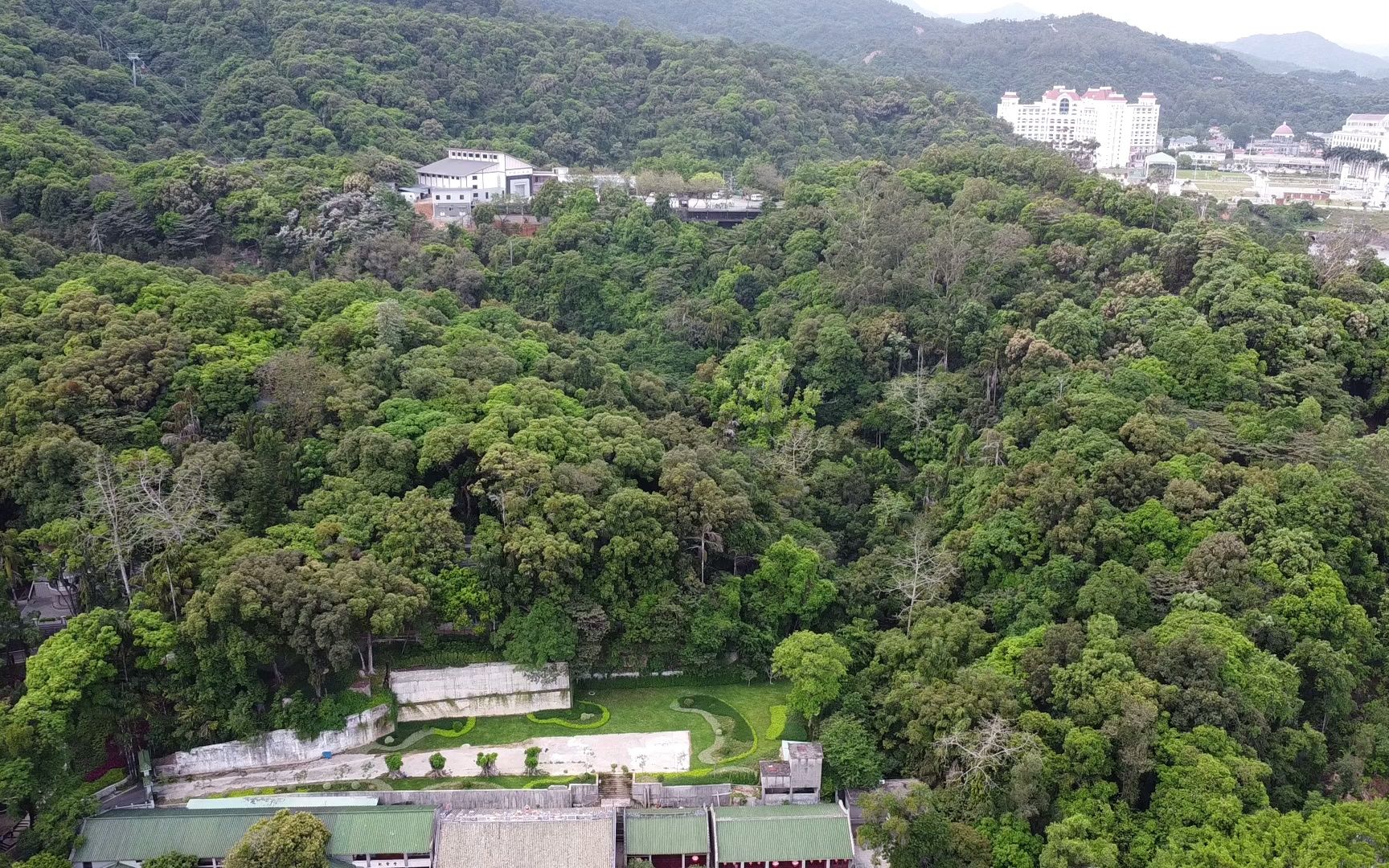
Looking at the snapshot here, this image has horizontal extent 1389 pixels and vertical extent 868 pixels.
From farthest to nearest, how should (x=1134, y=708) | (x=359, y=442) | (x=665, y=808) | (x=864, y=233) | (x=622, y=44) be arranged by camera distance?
(x=622, y=44) → (x=864, y=233) → (x=359, y=442) → (x=665, y=808) → (x=1134, y=708)

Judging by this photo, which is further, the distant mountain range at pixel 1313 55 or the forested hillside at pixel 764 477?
the distant mountain range at pixel 1313 55

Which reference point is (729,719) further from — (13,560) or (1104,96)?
(1104,96)

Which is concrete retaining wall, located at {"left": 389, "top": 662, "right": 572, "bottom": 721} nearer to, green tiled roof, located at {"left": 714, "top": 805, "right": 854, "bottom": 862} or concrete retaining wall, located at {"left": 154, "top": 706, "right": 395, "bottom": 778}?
concrete retaining wall, located at {"left": 154, "top": 706, "right": 395, "bottom": 778}

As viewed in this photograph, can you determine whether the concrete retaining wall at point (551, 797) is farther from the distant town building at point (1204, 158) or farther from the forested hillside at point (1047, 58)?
the forested hillside at point (1047, 58)

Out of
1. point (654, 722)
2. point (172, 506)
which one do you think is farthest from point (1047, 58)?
point (172, 506)

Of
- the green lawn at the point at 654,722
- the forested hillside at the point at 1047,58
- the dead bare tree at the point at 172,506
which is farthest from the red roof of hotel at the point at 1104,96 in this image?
the dead bare tree at the point at 172,506

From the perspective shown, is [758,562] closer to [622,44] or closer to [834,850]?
[834,850]

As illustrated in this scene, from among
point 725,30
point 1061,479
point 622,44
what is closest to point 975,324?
point 1061,479
